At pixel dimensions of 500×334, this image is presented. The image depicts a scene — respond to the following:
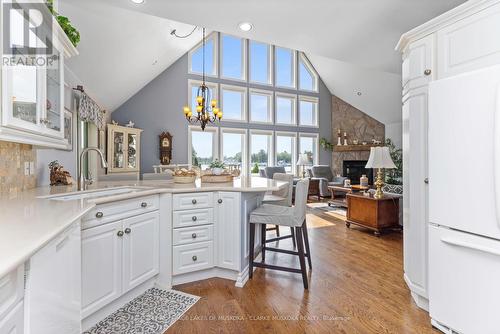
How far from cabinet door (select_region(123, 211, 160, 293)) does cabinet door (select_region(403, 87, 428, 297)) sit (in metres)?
2.15

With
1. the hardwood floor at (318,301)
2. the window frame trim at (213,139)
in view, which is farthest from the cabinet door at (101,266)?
the window frame trim at (213,139)

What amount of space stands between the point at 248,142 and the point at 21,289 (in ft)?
24.7

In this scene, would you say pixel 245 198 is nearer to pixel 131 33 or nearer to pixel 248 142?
pixel 131 33

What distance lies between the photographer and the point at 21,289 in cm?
75

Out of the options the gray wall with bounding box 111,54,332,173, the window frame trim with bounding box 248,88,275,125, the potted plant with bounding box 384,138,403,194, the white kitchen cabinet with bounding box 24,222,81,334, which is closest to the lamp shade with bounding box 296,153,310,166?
the window frame trim with bounding box 248,88,275,125

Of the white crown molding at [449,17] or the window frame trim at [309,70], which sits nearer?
the white crown molding at [449,17]

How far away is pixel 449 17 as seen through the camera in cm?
177

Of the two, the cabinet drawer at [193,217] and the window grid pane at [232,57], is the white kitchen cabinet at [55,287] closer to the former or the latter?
the cabinet drawer at [193,217]

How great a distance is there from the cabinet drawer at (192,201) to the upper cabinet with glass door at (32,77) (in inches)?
38.4

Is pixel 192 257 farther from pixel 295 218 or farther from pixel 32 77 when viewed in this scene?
pixel 32 77

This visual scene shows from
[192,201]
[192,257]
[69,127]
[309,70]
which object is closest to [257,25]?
[192,201]

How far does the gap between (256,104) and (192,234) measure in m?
6.65

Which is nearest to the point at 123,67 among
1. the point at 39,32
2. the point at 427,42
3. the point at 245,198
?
the point at 39,32

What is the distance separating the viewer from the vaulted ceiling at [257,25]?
250cm
